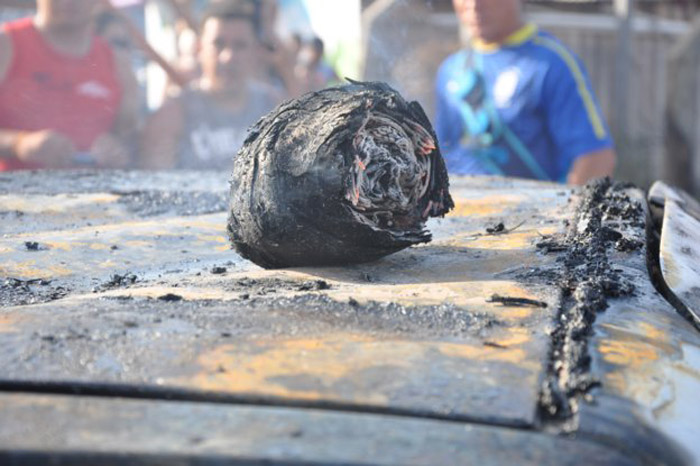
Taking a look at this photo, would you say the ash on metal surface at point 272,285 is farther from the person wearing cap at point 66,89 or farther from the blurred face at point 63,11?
the blurred face at point 63,11

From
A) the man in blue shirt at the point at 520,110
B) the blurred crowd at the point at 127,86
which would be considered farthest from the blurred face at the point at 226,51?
the man in blue shirt at the point at 520,110

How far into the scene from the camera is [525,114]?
19.0ft

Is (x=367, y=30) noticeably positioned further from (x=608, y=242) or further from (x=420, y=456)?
(x=420, y=456)

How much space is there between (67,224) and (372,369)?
2.00m

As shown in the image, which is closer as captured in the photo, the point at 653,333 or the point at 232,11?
the point at 653,333

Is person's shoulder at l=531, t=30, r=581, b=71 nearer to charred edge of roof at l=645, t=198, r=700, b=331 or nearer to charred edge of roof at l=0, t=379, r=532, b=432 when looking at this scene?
charred edge of roof at l=645, t=198, r=700, b=331

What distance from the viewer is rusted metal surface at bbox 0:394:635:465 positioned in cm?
142

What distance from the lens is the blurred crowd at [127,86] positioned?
20.7 feet

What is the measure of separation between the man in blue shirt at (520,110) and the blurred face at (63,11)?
241cm

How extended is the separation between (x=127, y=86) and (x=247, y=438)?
571 cm

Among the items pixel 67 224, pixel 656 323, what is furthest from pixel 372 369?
pixel 67 224

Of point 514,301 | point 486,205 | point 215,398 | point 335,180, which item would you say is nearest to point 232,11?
point 486,205

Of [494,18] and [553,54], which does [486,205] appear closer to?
[553,54]

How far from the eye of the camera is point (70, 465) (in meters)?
1.41
